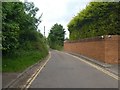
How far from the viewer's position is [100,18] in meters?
40.8

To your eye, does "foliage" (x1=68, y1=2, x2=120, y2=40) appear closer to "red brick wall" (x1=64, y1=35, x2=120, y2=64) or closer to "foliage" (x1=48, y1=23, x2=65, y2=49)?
"red brick wall" (x1=64, y1=35, x2=120, y2=64)

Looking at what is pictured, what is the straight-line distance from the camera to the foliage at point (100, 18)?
37375 mm

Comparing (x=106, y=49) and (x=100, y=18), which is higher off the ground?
(x=100, y=18)

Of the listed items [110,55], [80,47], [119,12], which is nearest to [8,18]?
[110,55]

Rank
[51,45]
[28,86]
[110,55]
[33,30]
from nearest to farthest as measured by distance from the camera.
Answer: [28,86], [110,55], [33,30], [51,45]

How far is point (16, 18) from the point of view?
83.4ft

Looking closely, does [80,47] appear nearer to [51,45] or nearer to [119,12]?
[119,12]

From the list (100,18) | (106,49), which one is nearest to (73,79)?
(106,49)

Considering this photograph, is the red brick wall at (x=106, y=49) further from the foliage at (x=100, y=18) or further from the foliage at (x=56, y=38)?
the foliage at (x=56, y=38)

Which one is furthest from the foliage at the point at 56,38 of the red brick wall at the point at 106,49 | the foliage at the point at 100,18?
the red brick wall at the point at 106,49

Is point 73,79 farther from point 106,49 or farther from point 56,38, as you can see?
point 56,38

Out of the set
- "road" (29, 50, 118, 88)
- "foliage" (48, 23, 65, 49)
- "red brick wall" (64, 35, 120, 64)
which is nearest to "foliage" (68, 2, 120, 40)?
"red brick wall" (64, 35, 120, 64)

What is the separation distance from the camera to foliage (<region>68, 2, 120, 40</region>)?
37375 millimetres

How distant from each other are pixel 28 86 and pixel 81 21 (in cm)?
3413
